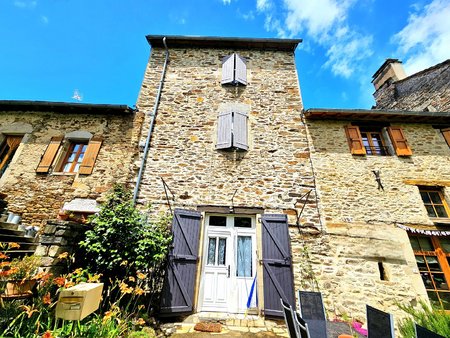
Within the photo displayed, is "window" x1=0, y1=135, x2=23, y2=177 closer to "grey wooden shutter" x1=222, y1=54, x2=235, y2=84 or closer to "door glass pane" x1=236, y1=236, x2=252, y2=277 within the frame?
"grey wooden shutter" x1=222, y1=54, x2=235, y2=84

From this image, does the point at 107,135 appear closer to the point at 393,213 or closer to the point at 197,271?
the point at 197,271

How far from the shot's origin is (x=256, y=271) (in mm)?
4684

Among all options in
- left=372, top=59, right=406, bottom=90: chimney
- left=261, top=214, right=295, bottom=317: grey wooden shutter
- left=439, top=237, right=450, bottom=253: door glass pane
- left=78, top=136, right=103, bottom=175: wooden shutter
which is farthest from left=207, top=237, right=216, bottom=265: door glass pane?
left=372, top=59, right=406, bottom=90: chimney

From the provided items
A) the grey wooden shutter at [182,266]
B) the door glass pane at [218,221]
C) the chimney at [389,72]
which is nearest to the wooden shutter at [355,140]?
the door glass pane at [218,221]

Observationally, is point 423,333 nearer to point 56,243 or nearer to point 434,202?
point 56,243

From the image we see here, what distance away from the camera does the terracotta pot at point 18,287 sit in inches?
108

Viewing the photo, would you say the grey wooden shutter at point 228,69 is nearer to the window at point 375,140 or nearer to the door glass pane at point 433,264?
the window at point 375,140

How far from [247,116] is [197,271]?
4801 mm

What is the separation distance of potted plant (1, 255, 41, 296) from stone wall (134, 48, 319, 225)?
2589 mm

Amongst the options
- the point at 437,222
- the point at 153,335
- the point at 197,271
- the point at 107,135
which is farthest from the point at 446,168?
the point at 107,135

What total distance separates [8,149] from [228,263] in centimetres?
763

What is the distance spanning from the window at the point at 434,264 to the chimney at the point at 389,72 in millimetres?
9939

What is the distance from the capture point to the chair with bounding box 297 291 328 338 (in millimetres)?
2773

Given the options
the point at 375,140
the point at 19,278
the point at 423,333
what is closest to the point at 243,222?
the point at 423,333
